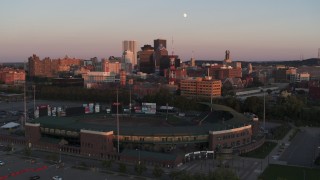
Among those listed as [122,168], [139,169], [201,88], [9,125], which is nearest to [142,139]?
[122,168]

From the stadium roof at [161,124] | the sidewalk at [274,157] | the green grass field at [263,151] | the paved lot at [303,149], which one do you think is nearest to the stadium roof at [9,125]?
the stadium roof at [161,124]

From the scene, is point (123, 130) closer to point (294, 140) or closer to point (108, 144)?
point (108, 144)

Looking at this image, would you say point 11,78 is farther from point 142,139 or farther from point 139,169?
point 139,169

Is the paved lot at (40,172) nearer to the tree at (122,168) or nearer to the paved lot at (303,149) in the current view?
the tree at (122,168)

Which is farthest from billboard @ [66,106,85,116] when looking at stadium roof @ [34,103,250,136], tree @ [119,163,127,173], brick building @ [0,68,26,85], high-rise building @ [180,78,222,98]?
brick building @ [0,68,26,85]

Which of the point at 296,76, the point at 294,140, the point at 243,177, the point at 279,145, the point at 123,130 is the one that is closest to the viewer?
the point at 243,177

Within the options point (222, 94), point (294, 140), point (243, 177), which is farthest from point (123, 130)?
point (222, 94)

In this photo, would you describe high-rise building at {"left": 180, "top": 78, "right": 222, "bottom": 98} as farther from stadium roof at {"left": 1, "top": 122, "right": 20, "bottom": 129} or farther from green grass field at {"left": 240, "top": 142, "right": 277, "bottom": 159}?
stadium roof at {"left": 1, "top": 122, "right": 20, "bottom": 129}
